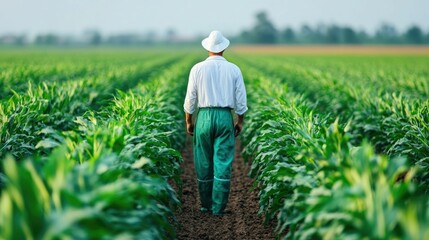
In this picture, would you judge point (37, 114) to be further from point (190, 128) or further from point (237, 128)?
point (237, 128)

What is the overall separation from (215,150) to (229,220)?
0.85 meters

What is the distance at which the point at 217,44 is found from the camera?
6766 millimetres

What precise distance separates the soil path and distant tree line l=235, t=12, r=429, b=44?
113 meters

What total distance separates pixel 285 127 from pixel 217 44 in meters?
1.31

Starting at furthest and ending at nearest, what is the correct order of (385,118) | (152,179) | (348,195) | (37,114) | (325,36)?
1. (325,36)
2. (385,118)
3. (37,114)
4. (152,179)
5. (348,195)

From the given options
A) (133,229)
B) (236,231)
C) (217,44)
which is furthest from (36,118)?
(133,229)

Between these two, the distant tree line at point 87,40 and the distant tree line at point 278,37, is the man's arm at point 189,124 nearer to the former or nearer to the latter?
the distant tree line at point 278,37

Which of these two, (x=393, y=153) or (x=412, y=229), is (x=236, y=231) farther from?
(x=412, y=229)

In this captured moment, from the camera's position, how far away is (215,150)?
22.0ft

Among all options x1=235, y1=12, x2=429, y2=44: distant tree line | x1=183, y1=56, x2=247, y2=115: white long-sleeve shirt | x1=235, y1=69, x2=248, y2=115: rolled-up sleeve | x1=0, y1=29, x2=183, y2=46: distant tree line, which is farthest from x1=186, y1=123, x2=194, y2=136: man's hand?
x1=0, y1=29, x2=183, y2=46: distant tree line

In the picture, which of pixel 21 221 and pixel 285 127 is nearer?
pixel 21 221

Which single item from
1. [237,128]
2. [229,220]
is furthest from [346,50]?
[229,220]

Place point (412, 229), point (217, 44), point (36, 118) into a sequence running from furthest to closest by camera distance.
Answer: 1. point (36, 118)
2. point (217, 44)
3. point (412, 229)

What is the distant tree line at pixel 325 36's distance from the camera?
116188mm
